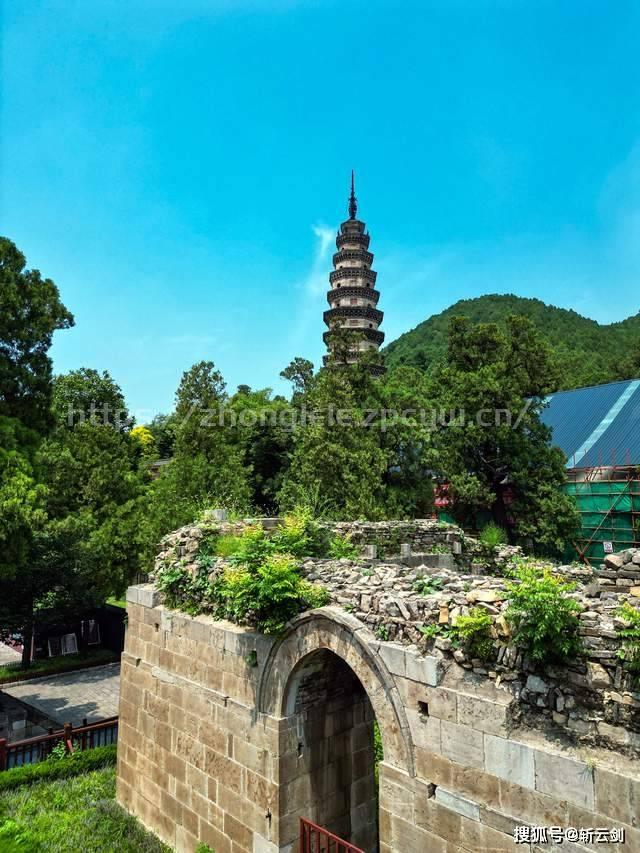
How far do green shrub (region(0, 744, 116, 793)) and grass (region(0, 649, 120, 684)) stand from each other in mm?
8834

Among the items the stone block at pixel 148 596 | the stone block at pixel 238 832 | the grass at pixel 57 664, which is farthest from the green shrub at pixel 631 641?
the grass at pixel 57 664

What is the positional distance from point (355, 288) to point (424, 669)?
37925mm

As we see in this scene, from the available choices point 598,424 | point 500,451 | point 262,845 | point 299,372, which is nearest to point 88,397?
point 299,372

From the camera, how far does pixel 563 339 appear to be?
2456 inches

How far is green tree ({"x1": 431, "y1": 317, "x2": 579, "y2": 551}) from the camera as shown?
2298 cm

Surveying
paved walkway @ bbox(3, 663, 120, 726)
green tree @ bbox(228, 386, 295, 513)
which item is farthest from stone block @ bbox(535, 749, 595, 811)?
green tree @ bbox(228, 386, 295, 513)

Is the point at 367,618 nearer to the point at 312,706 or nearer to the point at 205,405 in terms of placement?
the point at 312,706

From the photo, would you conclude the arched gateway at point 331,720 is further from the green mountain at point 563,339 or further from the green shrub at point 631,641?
the green mountain at point 563,339

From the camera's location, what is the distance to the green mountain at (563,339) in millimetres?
45812

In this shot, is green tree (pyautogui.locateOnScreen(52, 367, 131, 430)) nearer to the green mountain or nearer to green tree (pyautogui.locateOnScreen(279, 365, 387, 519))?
green tree (pyautogui.locateOnScreen(279, 365, 387, 519))

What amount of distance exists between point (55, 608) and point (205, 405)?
30.5ft

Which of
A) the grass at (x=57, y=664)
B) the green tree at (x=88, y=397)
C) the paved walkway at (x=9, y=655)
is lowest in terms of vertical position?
the paved walkway at (x=9, y=655)

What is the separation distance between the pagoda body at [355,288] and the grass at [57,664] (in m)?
25.6

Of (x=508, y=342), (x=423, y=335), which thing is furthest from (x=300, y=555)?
(x=423, y=335)
